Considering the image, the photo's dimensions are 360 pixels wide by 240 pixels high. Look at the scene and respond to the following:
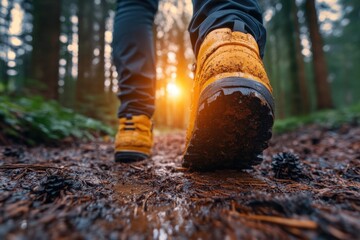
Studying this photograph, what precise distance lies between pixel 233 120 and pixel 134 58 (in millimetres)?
876

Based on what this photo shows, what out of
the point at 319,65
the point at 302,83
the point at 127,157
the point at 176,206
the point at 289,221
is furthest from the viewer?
the point at 302,83

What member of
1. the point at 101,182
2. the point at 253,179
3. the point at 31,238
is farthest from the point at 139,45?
the point at 31,238

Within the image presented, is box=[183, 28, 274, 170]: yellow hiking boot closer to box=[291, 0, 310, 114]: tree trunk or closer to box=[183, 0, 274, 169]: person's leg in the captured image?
box=[183, 0, 274, 169]: person's leg

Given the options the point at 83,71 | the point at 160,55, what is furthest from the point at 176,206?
the point at 160,55

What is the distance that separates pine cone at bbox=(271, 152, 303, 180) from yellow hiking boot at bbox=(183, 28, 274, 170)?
13 centimetres

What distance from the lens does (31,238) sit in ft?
1.34

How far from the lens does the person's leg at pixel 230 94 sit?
0.86 meters

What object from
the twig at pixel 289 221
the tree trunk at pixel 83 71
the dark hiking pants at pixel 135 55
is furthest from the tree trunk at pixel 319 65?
the twig at pixel 289 221

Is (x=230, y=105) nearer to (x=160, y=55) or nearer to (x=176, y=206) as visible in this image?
(x=176, y=206)

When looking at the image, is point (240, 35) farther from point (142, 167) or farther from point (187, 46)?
point (187, 46)

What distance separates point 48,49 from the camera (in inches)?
196

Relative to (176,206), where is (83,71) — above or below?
above

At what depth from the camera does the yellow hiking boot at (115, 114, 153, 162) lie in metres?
1.42

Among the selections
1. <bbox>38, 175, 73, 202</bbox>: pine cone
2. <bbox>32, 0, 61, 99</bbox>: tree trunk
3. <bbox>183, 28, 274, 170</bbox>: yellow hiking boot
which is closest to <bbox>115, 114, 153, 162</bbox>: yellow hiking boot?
<bbox>183, 28, 274, 170</bbox>: yellow hiking boot
